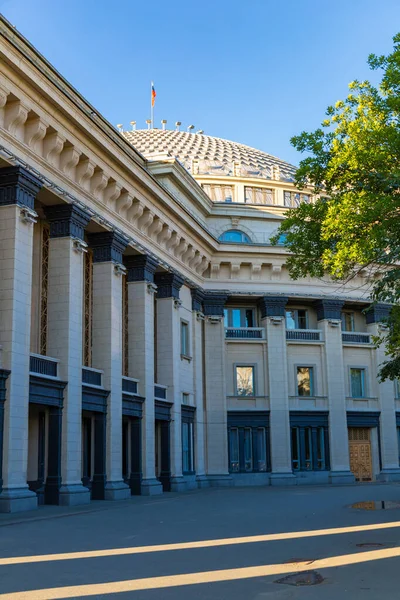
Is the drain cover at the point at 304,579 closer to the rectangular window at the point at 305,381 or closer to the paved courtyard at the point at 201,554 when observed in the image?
the paved courtyard at the point at 201,554

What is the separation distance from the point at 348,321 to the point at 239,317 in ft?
25.5

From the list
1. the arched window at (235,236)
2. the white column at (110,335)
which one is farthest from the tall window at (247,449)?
the white column at (110,335)

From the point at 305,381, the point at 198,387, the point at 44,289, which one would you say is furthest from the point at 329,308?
the point at 44,289

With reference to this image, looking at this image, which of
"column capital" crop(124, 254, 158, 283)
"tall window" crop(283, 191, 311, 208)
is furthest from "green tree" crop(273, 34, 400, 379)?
"tall window" crop(283, 191, 311, 208)

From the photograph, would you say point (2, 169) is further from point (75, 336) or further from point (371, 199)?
point (371, 199)

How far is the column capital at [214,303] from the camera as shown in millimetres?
42969

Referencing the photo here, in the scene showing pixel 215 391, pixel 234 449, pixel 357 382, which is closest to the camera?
pixel 215 391

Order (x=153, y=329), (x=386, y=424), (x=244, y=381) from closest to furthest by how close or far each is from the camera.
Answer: (x=153, y=329) < (x=244, y=381) < (x=386, y=424)

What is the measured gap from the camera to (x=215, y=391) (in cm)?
4247

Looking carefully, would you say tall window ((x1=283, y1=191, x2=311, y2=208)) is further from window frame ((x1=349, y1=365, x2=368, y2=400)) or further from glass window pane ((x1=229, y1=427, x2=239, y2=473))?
glass window pane ((x1=229, y1=427, x2=239, y2=473))

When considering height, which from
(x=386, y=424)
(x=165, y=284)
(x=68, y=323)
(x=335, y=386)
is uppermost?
(x=165, y=284)

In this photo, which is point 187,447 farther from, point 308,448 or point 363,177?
point 363,177

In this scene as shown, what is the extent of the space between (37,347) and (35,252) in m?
3.54

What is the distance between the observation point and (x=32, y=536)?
15.5 meters
